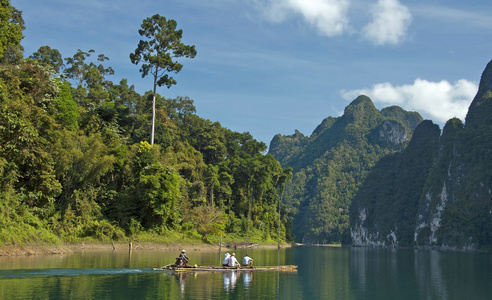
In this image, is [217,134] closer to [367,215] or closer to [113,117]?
[113,117]

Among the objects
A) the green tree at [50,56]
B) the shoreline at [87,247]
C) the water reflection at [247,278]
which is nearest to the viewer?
the water reflection at [247,278]

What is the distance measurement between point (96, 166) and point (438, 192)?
127 meters

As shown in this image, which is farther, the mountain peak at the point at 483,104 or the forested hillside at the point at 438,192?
the mountain peak at the point at 483,104

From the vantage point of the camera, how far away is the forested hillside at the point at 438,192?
12144 cm

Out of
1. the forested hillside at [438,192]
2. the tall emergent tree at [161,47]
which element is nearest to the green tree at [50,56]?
the tall emergent tree at [161,47]

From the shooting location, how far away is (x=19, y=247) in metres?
32.4

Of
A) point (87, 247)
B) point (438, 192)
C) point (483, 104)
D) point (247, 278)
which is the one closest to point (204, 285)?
point (247, 278)

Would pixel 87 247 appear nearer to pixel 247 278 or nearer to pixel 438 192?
pixel 247 278

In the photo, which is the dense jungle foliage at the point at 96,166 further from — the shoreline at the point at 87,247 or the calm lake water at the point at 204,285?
the calm lake water at the point at 204,285

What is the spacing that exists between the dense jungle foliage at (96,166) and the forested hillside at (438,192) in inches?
2733

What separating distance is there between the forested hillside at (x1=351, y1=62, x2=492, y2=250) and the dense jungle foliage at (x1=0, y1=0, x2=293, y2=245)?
228ft

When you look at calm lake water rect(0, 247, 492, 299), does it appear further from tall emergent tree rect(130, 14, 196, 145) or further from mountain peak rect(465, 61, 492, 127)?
mountain peak rect(465, 61, 492, 127)

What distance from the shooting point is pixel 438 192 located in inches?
5689

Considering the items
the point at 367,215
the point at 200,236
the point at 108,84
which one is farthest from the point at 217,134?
the point at 367,215
